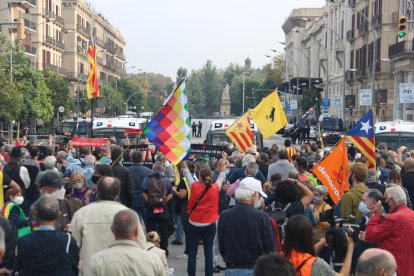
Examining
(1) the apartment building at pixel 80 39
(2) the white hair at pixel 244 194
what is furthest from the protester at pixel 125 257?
(1) the apartment building at pixel 80 39

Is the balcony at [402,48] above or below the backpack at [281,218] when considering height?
above

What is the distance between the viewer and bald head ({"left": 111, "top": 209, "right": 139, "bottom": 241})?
5.57 meters

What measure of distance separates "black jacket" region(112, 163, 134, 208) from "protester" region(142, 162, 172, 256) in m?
0.37

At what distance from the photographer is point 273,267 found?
4.51 metres

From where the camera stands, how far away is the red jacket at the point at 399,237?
279 inches

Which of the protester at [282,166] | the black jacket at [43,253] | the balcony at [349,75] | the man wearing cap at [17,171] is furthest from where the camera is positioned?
the balcony at [349,75]

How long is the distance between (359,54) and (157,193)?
5567 centimetres

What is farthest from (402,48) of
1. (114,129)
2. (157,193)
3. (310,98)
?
(157,193)

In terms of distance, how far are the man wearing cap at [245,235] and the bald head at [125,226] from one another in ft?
5.80

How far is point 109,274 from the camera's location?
217 inches

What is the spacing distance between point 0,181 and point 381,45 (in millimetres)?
50591

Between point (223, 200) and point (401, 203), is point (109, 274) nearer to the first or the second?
point (401, 203)

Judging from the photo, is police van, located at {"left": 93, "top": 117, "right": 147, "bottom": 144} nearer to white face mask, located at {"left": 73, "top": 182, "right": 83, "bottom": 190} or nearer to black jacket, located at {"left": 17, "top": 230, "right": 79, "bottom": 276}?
white face mask, located at {"left": 73, "top": 182, "right": 83, "bottom": 190}

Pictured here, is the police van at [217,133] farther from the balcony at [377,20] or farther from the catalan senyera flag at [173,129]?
the balcony at [377,20]
